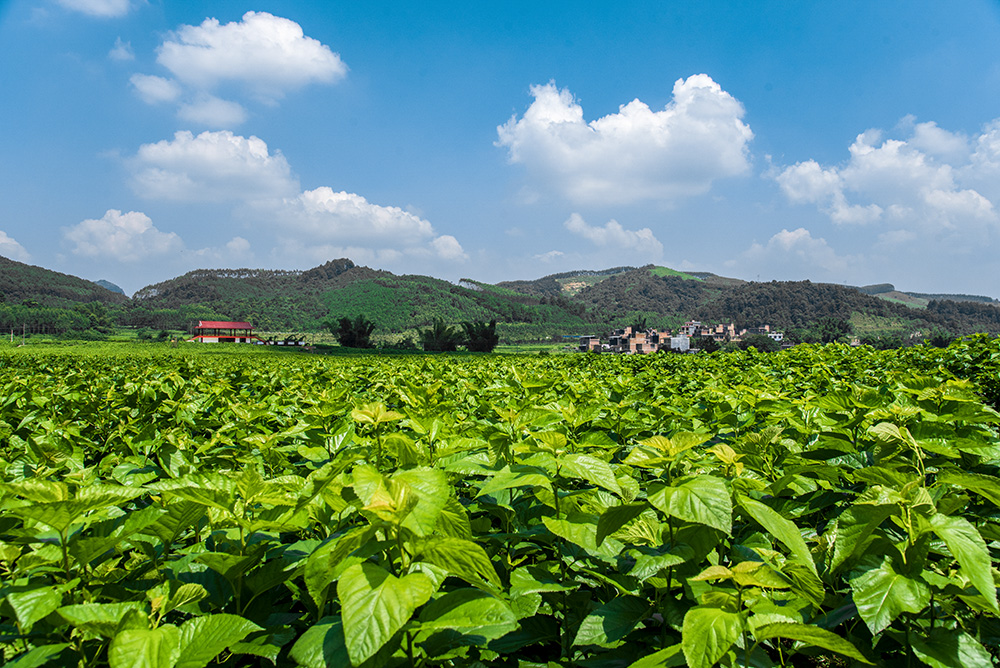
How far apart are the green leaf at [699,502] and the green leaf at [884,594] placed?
275mm

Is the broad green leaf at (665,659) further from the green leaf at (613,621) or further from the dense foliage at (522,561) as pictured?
the green leaf at (613,621)

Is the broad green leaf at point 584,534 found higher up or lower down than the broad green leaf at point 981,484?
lower down

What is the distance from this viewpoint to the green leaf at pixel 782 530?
1.02m

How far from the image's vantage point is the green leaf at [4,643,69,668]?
0.90m

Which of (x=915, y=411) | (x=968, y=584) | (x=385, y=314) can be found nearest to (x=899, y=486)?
(x=968, y=584)

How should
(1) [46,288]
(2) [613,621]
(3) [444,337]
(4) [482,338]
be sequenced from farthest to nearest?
(1) [46,288] → (3) [444,337] → (4) [482,338] → (2) [613,621]

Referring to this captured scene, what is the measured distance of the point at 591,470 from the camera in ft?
4.07

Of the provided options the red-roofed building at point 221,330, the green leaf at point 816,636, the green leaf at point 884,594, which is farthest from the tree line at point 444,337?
the green leaf at point 816,636

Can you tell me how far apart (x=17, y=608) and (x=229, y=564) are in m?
0.38

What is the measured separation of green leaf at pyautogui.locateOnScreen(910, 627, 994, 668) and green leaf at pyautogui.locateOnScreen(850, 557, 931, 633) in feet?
0.35

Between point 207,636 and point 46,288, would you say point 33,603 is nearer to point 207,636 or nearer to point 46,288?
point 207,636

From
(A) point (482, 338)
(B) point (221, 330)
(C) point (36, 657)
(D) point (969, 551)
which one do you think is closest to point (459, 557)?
(C) point (36, 657)

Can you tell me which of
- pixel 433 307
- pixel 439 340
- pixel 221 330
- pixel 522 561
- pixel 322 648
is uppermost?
pixel 433 307

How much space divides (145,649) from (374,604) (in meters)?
0.45
